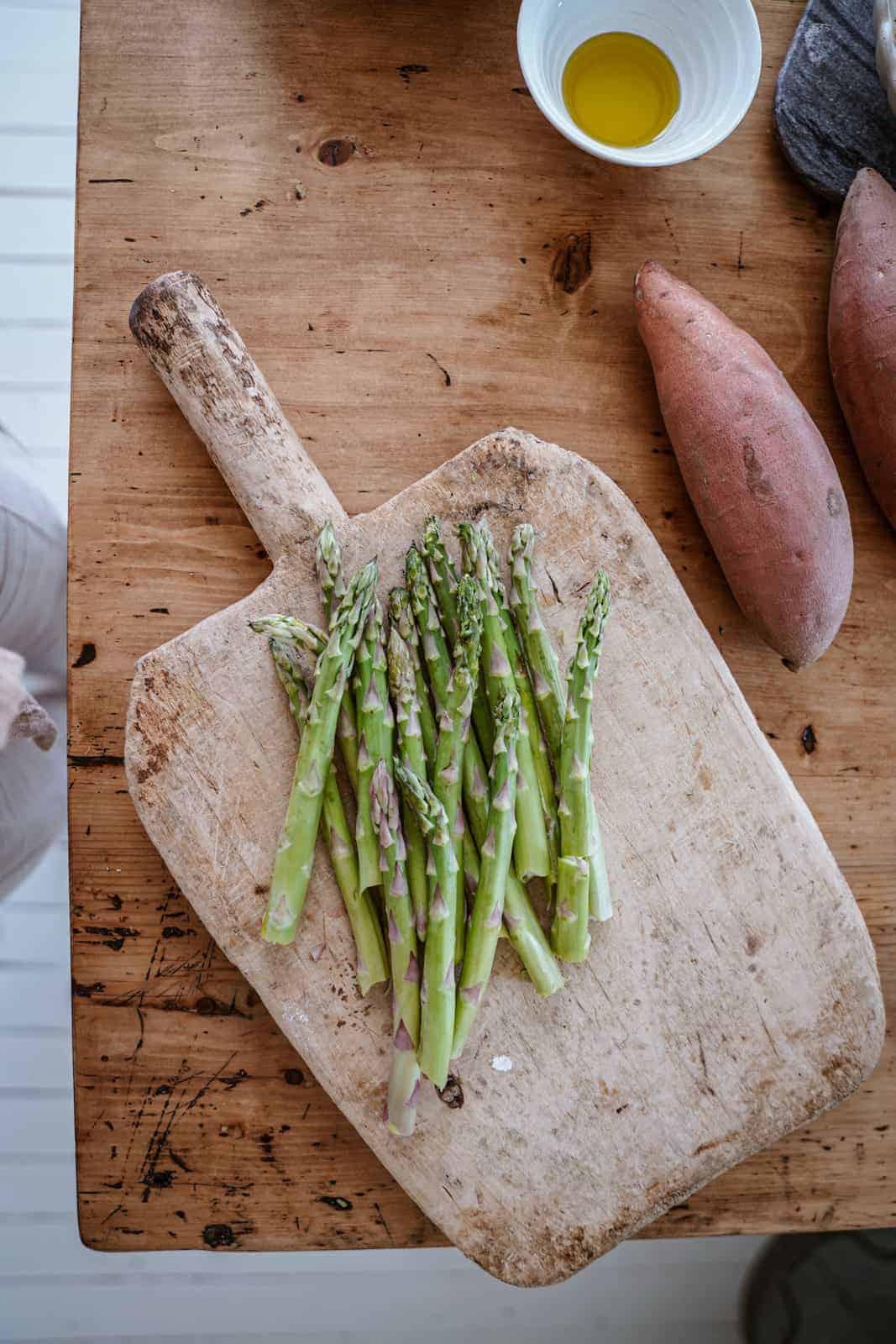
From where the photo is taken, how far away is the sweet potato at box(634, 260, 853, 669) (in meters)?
1.36

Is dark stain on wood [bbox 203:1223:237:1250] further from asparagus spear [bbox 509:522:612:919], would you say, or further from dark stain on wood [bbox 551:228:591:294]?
dark stain on wood [bbox 551:228:591:294]

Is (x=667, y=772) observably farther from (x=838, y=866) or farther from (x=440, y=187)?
(x=440, y=187)

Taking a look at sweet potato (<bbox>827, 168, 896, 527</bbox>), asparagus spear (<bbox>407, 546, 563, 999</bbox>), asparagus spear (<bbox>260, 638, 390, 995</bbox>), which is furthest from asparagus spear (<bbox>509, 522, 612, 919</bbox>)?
sweet potato (<bbox>827, 168, 896, 527</bbox>)

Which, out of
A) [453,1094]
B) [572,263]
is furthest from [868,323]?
[453,1094]

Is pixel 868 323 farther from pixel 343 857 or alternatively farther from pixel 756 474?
pixel 343 857

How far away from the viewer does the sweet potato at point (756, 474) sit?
4.45 feet

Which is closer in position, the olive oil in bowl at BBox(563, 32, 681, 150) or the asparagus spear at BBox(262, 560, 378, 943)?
the asparagus spear at BBox(262, 560, 378, 943)

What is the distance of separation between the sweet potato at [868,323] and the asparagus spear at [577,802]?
535 millimetres

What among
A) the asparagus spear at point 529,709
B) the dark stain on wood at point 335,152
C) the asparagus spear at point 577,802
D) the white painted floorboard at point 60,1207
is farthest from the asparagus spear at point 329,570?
the white painted floorboard at point 60,1207

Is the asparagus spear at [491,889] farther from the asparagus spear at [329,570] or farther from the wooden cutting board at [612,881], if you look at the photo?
the asparagus spear at [329,570]

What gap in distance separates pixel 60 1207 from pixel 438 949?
156 cm

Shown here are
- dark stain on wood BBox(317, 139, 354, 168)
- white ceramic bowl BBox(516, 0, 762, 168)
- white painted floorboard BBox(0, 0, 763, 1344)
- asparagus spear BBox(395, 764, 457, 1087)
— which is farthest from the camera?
white painted floorboard BBox(0, 0, 763, 1344)

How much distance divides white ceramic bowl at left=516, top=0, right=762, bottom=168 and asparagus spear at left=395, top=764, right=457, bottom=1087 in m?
1.02

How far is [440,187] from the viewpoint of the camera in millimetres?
1530
